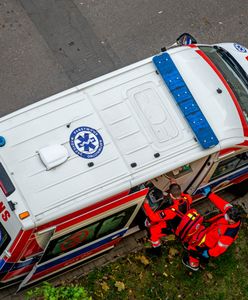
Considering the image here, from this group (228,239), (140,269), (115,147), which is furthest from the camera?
(140,269)

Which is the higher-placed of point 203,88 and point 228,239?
point 203,88

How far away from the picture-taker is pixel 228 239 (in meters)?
7.16

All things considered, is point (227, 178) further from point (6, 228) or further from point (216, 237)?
point (6, 228)

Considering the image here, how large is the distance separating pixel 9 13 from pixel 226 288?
18.7 feet

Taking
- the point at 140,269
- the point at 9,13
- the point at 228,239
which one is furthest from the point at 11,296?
the point at 9,13

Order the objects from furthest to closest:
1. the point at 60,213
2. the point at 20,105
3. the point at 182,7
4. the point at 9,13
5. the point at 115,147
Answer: the point at 182,7, the point at 9,13, the point at 20,105, the point at 115,147, the point at 60,213

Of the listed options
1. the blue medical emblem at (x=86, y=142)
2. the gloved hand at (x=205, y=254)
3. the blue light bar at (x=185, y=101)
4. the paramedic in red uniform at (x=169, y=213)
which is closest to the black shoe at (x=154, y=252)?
the paramedic in red uniform at (x=169, y=213)

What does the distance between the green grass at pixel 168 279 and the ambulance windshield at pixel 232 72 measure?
7.30 feet

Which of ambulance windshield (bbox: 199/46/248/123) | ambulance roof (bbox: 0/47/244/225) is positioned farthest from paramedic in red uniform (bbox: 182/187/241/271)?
ambulance windshield (bbox: 199/46/248/123)

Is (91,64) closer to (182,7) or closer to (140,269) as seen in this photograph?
(182,7)

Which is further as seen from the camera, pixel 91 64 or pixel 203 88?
pixel 91 64

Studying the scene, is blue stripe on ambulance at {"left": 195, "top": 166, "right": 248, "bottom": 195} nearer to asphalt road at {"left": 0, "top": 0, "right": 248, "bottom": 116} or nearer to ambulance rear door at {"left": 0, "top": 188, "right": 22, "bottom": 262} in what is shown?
ambulance rear door at {"left": 0, "top": 188, "right": 22, "bottom": 262}

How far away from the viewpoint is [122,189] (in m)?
6.39

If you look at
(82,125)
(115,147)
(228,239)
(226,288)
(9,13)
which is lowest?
(226,288)
